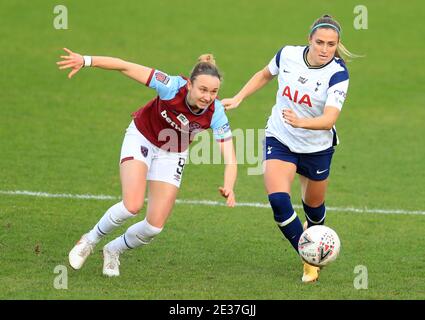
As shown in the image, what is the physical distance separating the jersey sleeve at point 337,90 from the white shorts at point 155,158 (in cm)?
165

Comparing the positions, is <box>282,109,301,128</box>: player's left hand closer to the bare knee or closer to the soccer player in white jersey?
the soccer player in white jersey

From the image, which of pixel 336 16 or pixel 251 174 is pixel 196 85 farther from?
pixel 336 16

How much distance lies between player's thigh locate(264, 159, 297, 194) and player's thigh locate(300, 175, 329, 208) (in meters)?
0.37

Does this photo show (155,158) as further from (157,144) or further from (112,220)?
(112,220)

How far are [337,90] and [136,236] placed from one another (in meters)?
2.49

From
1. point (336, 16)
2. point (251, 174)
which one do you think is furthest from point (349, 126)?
point (336, 16)

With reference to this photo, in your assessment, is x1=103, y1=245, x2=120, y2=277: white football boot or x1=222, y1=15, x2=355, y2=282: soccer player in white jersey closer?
x1=103, y1=245, x2=120, y2=277: white football boot

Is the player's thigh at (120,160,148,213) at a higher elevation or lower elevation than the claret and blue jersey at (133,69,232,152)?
lower

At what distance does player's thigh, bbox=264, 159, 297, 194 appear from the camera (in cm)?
970

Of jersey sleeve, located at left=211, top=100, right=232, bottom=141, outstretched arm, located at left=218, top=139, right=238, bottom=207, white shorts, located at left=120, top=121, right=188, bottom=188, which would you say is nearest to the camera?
outstretched arm, located at left=218, top=139, right=238, bottom=207

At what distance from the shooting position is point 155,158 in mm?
9742

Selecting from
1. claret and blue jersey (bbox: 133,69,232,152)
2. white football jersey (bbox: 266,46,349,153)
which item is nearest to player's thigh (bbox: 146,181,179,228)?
claret and blue jersey (bbox: 133,69,232,152)

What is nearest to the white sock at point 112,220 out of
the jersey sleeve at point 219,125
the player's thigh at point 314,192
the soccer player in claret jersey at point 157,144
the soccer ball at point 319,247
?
the soccer player in claret jersey at point 157,144

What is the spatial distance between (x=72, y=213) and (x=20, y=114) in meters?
6.18
